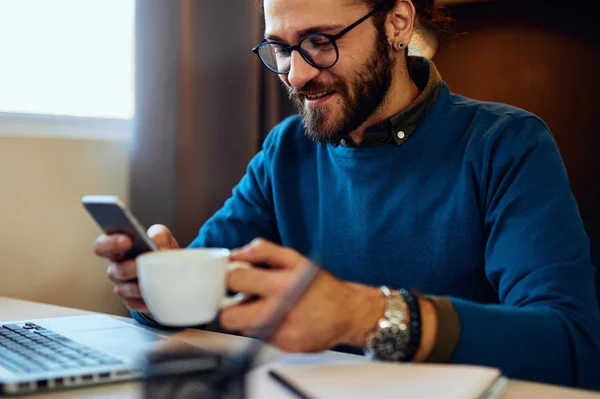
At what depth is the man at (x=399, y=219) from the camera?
29.4 inches

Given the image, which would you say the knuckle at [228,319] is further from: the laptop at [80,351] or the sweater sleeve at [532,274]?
A: the sweater sleeve at [532,274]

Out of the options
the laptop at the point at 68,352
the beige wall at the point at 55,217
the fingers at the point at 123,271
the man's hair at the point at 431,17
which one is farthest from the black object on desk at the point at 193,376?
the beige wall at the point at 55,217

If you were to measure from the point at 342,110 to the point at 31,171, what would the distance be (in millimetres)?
713

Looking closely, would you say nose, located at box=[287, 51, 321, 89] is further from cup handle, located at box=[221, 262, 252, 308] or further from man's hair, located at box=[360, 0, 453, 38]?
cup handle, located at box=[221, 262, 252, 308]

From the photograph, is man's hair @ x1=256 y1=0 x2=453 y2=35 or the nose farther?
man's hair @ x1=256 y1=0 x2=453 y2=35

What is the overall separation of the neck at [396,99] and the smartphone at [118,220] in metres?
0.59

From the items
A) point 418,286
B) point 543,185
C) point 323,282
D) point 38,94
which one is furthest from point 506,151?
point 38,94

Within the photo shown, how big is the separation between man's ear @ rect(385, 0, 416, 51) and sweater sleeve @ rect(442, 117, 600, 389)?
318 millimetres

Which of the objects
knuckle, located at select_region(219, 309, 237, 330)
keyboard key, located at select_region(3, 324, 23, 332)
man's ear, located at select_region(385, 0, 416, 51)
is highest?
man's ear, located at select_region(385, 0, 416, 51)

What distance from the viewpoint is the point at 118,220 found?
80 cm

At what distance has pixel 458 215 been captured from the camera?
114 centimetres

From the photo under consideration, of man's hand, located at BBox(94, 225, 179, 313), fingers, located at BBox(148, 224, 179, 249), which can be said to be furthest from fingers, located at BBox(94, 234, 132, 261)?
fingers, located at BBox(148, 224, 179, 249)

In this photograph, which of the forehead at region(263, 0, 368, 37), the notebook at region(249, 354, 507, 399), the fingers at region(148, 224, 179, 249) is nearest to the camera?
the notebook at region(249, 354, 507, 399)

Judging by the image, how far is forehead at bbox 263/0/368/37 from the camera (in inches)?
47.7
